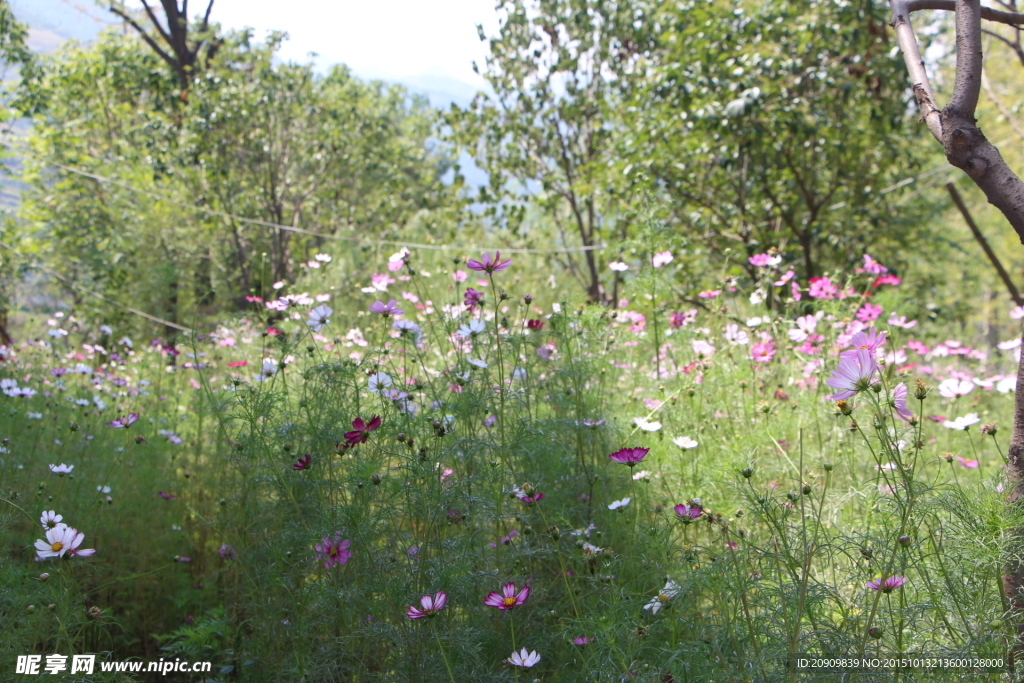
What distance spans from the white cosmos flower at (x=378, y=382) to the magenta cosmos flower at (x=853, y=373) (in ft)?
3.33

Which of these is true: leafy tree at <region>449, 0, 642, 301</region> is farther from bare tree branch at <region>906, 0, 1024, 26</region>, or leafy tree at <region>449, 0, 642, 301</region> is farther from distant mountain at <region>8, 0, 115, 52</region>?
distant mountain at <region>8, 0, 115, 52</region>

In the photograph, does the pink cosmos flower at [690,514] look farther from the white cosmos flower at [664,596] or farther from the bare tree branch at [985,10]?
the bare tree branch at [985,10]

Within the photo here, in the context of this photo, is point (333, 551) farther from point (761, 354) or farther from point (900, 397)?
point (761, 354)

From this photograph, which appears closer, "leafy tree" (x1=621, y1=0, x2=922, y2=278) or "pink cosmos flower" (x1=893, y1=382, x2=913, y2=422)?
"pink cosmos flower" (x1=893, y1=382, x2=913, y2=422)

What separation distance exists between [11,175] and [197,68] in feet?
9.73

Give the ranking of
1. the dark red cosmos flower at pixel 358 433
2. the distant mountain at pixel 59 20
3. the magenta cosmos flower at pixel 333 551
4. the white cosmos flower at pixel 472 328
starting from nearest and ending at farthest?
the dark red cosmos flower at pixel 358 433 < the magenta cosmos flower at pixel 333 551 < the white cosmos flower at pixel 472 328 < the distant mountain at pixel 59 20

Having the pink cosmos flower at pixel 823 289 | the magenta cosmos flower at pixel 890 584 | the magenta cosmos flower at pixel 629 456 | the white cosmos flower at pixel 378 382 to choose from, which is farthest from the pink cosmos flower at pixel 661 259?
the magenta cosmos flower at pixel 890 584

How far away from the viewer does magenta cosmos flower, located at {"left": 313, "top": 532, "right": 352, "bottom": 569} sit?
57.8 inches

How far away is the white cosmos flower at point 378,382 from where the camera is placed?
1.70 m

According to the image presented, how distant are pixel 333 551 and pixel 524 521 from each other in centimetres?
41

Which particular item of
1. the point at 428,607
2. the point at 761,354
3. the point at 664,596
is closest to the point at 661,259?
the point at 761,354

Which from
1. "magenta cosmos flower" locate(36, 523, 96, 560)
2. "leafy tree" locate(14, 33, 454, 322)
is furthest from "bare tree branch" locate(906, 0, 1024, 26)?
"leafy tree" locate(14, 33, 454, 322)

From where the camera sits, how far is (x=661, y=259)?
255 cm

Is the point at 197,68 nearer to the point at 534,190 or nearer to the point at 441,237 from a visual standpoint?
the point at 441,237
